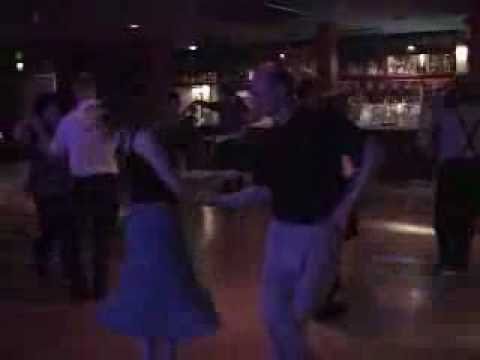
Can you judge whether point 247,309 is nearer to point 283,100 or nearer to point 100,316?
point 100,316

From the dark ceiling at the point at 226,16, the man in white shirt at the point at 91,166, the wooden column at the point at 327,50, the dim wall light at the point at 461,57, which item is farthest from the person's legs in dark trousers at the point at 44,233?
the dim wall light at the point at 461,57

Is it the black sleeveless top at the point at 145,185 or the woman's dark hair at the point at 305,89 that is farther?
the black sleeveless top at the point at 145,185

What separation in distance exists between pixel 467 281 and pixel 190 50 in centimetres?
2330

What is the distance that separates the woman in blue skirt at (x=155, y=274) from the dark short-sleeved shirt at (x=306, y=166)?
0.80 metres

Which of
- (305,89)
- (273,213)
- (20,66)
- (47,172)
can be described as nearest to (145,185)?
(273,213)

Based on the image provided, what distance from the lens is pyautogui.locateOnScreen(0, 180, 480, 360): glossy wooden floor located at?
7.12m

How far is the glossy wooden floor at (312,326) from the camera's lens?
712 cm

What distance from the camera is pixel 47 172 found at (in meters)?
9.35

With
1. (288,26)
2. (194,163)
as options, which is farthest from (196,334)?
(288,26)

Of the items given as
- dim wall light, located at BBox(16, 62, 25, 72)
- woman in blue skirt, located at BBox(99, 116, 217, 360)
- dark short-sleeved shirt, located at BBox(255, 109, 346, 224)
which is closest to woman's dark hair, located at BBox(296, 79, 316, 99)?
dark short-sleeved shirt, located at BBox(255, 109, 346, 224)

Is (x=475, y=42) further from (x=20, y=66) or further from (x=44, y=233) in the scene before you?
(x=20, y=66)

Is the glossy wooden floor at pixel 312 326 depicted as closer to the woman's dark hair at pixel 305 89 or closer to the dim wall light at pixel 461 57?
the woman's dark hair at pixel 305 89

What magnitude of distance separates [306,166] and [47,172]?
453cm

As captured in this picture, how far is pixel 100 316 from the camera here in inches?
243
